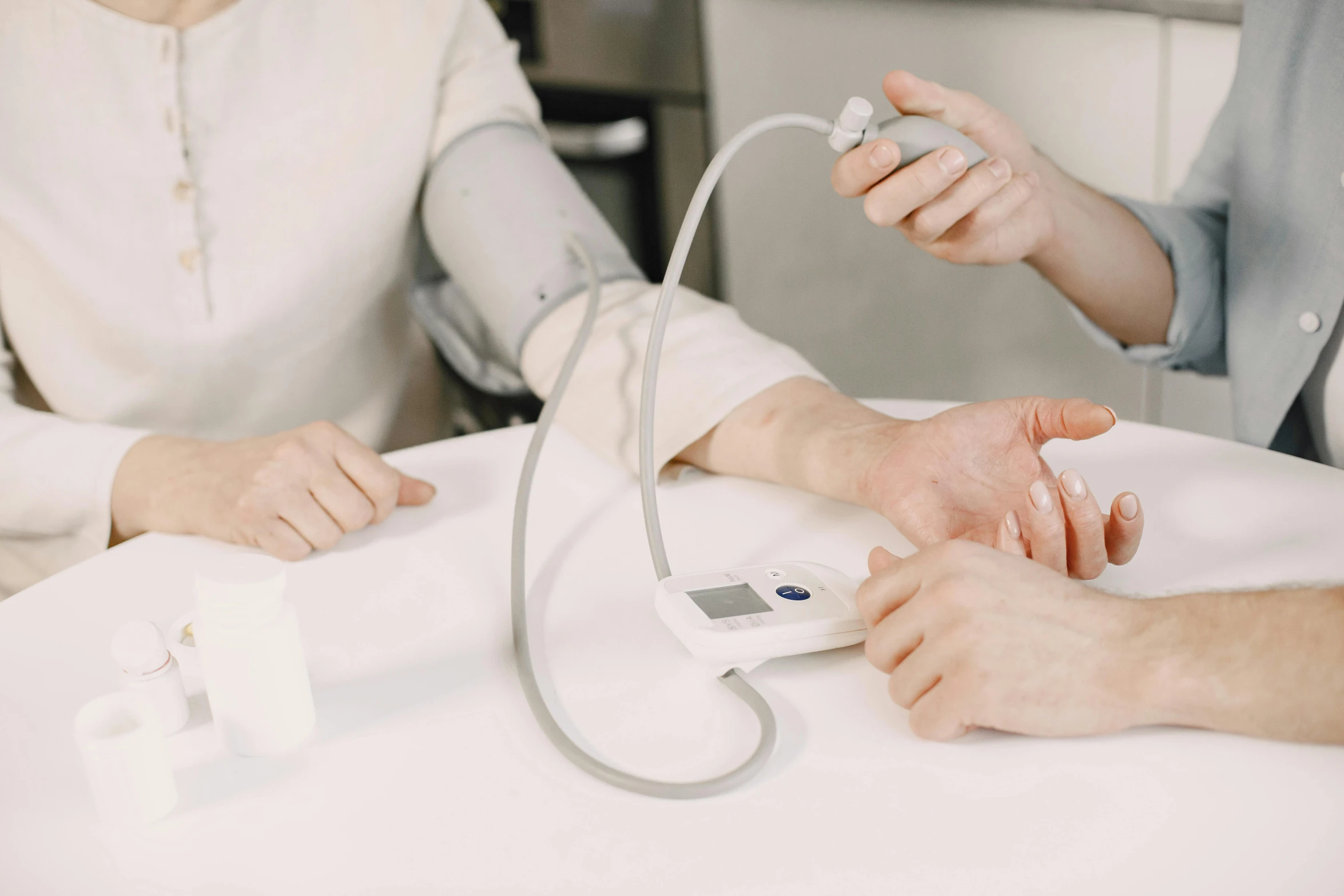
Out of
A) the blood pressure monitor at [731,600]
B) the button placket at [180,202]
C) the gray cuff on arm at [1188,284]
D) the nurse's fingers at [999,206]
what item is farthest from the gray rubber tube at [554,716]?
the gray cuff on arm at [1188,284]

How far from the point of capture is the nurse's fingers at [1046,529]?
52 cm

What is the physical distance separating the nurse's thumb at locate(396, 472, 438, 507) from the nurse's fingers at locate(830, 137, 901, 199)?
32 centimetres

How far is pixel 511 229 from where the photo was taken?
90cm

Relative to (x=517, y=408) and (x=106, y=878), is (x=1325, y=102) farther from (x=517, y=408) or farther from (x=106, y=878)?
(x=106, y=878)

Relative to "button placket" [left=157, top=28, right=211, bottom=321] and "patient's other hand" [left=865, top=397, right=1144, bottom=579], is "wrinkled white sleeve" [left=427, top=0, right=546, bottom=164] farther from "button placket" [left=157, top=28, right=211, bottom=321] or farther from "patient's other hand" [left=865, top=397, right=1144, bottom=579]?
"patient's other hand" [left=865, top=397, right=1144, bottom=579]

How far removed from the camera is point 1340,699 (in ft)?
1.45

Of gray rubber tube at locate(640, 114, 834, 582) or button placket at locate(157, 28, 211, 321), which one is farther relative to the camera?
button placket at locate(157, 28, 211, 321)

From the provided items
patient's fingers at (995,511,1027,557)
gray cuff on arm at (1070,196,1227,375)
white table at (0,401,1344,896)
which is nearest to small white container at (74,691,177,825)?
white table at (0,401,1344,896)

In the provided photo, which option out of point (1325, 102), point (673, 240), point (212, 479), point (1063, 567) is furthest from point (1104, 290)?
point (673, 240)

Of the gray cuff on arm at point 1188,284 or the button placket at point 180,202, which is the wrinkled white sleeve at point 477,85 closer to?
the button placket at point 180,202

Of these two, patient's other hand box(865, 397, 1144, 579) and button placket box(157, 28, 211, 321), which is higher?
button placket box(157, 28, 211, 321)

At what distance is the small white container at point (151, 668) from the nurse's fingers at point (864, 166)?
1.37ft

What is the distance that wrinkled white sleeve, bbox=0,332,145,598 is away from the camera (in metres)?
0.76

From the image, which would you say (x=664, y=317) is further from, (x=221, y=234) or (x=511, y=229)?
(x=221, y=234)
